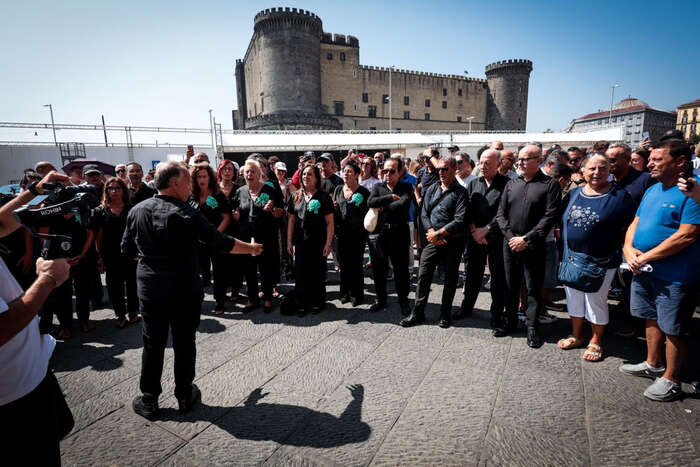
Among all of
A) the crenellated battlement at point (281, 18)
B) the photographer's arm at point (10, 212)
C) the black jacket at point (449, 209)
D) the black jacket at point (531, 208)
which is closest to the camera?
the photographer's arm at point (10, 212)

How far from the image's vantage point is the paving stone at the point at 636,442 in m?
2.09

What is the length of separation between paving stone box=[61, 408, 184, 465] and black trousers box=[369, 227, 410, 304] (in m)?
2.78

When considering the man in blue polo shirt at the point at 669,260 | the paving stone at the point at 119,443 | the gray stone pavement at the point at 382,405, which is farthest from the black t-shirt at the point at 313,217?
the man in blue polo shirt at the point at 669,260

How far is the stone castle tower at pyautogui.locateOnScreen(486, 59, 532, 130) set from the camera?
5319cm

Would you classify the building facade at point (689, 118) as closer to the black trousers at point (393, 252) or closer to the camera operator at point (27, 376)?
the black trousers at point (393, 252)

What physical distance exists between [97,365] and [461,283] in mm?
4928

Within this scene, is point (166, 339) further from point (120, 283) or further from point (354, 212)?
point (354, 212)

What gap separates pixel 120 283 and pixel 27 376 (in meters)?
3.32

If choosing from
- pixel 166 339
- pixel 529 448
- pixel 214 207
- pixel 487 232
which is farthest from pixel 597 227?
pixel 214 207

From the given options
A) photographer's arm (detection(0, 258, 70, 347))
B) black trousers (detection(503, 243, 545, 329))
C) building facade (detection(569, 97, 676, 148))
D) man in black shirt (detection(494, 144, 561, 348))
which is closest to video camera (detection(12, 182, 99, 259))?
photographer's arm (detection(0, 258, 70, 347))

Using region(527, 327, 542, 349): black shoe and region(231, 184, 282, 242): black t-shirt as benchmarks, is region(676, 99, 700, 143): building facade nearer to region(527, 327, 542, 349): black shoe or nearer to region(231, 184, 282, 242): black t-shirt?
region(527, 327, 542, 349): black shoe

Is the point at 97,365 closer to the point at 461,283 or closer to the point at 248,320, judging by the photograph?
the point at 248,320

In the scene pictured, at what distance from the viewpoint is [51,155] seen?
1747 centimetres

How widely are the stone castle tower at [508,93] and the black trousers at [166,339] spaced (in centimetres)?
6173
